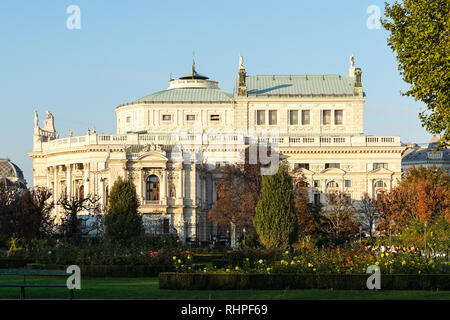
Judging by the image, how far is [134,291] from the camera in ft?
118

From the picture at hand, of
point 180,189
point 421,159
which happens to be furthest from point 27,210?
point 421,159

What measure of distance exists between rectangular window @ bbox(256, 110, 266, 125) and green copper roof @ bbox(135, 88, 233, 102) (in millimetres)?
3985

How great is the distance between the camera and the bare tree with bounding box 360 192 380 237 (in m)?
105

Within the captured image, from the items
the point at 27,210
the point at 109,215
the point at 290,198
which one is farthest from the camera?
the point at 27,210

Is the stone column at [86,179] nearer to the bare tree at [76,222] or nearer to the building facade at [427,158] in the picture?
the bare tree at [76,222]

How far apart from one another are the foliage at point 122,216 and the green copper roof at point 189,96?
56708 millimetres

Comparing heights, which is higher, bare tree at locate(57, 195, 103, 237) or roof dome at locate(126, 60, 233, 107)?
roof dome at locate(126, 60, 233, 107)

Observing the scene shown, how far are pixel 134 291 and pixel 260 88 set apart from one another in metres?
92.7

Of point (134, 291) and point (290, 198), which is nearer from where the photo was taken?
point (134, 291)

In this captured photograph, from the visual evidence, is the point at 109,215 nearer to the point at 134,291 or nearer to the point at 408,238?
the point at 408,238

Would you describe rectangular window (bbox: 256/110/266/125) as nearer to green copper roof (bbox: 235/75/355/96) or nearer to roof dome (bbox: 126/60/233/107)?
green copper roof (bbox: 235/75/355/96)

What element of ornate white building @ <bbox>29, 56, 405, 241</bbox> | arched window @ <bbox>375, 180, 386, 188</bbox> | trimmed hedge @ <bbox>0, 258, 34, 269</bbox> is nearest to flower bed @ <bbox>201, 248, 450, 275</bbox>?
trimmed hedge @ <bbox>0, 258, 34, 269</bbox>

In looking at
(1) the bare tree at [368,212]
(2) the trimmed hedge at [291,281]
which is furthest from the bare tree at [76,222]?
(2) the trimmed hedge at [291,281]
